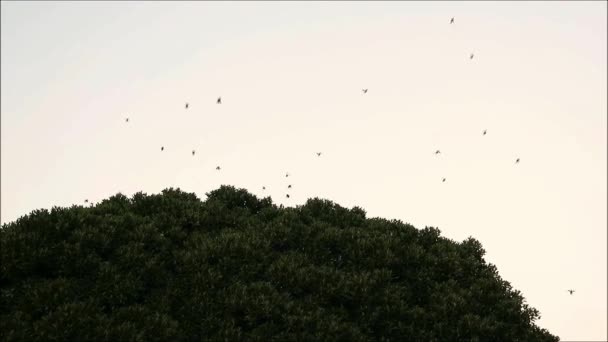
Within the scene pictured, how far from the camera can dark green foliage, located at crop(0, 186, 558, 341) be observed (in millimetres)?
19000

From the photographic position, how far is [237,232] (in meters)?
23.4

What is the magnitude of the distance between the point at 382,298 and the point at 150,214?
9609 mm

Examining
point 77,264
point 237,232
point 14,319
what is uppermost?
point 237,232

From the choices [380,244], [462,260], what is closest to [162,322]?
[380,244]

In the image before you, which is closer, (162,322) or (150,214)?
(162,322)

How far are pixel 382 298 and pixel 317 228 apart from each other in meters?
4.41

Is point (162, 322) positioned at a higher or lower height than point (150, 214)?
lower

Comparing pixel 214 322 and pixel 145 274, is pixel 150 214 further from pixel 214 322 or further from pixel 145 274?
A: pixel 214 322

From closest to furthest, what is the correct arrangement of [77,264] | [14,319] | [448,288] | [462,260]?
[14,319], [77,264], [448,288], [462,260]

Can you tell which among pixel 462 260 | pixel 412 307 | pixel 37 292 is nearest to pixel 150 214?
pixel 37 292

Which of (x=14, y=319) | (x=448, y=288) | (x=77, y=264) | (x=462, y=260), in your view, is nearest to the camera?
(x=14, y=319)

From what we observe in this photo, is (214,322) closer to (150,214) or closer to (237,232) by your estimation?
(237,232)

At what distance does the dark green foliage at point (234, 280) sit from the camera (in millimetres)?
19000

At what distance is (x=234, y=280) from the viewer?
68.7 ft
